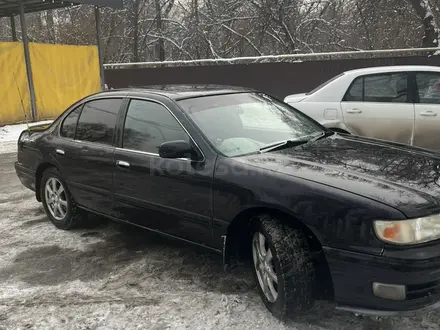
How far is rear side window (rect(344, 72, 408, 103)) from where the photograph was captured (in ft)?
20.2

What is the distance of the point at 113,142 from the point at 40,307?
1517 mm

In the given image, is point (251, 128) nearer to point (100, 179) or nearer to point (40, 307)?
point (100, 179)

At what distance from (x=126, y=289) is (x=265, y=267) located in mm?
1144

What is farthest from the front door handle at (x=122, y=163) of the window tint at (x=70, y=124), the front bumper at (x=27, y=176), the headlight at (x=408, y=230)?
the headlight at (x=408, y=230)

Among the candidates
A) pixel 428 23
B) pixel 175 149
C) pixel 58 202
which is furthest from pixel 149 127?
pixel 428 23

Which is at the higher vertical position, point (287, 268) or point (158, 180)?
point (158, 180)

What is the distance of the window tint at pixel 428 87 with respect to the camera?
5.96 metres

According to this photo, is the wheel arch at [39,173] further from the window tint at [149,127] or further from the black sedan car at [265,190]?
the window tint at [149,127]

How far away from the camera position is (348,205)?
8.38 feet

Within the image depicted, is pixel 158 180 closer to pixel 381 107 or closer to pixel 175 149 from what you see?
pixel 175 149

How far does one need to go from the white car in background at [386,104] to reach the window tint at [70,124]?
11.0 feet

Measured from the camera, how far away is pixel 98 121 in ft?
14.4

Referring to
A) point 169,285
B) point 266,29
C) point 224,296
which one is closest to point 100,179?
point 169,285

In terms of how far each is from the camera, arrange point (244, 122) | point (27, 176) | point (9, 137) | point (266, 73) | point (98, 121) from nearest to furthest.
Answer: point (244, 122) → point (98, 121) → point (27, 176) → point (9, 137) → point (266, 73)
